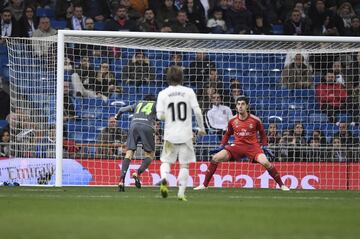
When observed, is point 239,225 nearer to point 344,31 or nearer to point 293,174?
point 293,174

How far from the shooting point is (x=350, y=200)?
15461mm

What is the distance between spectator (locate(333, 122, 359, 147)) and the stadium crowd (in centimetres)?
2

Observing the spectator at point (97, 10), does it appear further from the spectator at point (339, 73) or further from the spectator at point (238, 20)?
the spectator at point (339, 73)

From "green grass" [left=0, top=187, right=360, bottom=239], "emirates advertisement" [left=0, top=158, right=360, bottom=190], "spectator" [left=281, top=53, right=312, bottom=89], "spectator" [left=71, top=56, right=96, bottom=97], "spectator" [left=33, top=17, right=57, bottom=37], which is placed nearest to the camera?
"green grass" [left=0, top=187, right=360, bottom=239]

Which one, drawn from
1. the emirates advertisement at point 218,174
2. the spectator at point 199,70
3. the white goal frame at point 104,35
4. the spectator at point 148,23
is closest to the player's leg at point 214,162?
the emirates advertisement at point 218,174

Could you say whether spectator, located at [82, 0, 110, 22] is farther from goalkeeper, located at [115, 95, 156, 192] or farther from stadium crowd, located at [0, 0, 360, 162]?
goalkeeper, located at [115, 95, 156, 192]

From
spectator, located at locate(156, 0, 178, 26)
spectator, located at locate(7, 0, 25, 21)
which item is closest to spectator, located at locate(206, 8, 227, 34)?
spectator, located at locate(156, 0, 178, 26)

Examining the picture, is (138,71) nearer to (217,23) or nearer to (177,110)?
(217,23)

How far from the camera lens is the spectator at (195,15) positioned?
82.8 ft

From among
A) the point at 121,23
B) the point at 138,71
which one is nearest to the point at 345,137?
the point at 138,71

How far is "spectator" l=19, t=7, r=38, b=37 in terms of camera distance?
2398 cm

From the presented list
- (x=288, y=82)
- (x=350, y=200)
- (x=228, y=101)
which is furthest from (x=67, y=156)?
(x=350, y=200)

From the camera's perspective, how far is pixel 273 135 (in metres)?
22.1

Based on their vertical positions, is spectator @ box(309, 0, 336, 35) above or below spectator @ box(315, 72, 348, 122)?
above
